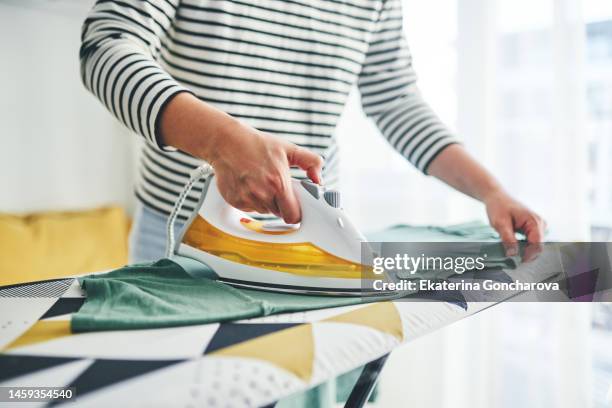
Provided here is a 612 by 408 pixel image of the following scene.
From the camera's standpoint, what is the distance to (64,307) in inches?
21.3

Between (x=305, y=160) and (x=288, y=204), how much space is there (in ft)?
0.20

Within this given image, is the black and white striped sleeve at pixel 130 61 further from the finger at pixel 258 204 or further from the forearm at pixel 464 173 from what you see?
the forearm at pixel 464 173

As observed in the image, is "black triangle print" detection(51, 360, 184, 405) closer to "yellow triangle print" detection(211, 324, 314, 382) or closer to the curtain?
"yellow triangle print" detection(211, 324, 314, 382)

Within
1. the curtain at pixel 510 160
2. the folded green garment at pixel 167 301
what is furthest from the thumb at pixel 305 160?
the curtain at pixel 510 160

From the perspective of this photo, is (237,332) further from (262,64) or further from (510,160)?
(510,160)

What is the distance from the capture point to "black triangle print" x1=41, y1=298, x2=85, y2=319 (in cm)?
52

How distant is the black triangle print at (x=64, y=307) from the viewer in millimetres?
521

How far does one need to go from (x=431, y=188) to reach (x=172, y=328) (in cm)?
132

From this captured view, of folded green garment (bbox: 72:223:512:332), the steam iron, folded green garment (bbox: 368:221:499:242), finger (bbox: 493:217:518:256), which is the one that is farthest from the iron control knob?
finger (bbox: 493:217:518:256)

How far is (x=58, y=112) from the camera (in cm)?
197

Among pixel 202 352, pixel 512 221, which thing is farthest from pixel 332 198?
pixel 512 221

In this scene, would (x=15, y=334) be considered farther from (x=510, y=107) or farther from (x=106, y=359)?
(x=510, y=107)

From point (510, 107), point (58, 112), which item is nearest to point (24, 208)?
point (58, 112)

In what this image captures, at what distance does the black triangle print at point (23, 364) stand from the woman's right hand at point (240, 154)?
0.27 m
